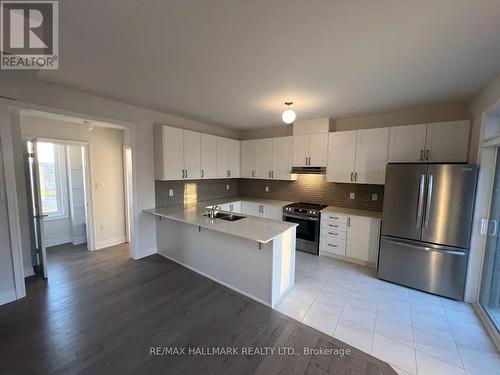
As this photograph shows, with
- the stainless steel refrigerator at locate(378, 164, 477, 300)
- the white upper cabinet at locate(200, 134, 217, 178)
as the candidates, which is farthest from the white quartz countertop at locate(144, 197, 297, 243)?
the stainless steel refrigerator at locate(378, 164, 477, 300)

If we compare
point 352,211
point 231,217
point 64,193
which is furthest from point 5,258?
point 352,211

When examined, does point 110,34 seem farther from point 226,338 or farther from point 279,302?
point 279,302

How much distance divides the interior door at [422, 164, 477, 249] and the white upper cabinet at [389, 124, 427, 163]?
68cm

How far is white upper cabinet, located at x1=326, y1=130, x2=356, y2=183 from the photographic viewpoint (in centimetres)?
380

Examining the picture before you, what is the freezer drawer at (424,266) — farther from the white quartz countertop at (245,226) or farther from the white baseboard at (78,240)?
the white baseboard at (78,240)

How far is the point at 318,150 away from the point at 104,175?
4.35m

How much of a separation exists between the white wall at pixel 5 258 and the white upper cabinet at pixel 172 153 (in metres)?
1.86

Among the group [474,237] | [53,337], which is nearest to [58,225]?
[53,337]

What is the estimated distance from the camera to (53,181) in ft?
14.3

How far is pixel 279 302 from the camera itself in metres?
2.60

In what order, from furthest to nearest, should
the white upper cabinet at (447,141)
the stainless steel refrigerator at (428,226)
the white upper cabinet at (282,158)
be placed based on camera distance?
the white upper cabinet at (282,158)
the white upper cabinet at (447,141)
the stainless steel refrigerator at (428,226)

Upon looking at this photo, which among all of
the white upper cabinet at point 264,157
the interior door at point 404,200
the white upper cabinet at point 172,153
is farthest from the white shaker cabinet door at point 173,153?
the interior door at point 404,200

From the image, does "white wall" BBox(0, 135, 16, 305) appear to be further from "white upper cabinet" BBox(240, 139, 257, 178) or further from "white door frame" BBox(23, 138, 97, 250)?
"white upper cabinet" BBox(240, 139, 257, 178)

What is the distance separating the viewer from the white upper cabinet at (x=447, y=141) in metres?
2.97
